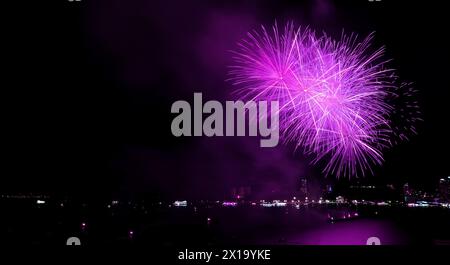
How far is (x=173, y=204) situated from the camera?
122 metres

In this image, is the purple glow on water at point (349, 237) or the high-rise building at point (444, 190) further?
the high-rise building at point (444, 190)

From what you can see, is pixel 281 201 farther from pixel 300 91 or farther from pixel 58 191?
pixel 300 91

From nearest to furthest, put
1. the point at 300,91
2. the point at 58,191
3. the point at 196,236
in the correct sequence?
the point at 300,91 → the point at 196,236 → the point at 58,191

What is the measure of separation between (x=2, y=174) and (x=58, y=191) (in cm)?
1207

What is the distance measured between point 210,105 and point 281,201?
126 meters

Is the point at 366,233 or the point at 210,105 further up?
the point at 210,105

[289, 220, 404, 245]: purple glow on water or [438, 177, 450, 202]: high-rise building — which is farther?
[438, 177, 450, 202]: high-rise building

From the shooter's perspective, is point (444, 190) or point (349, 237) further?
point (444, 190)
